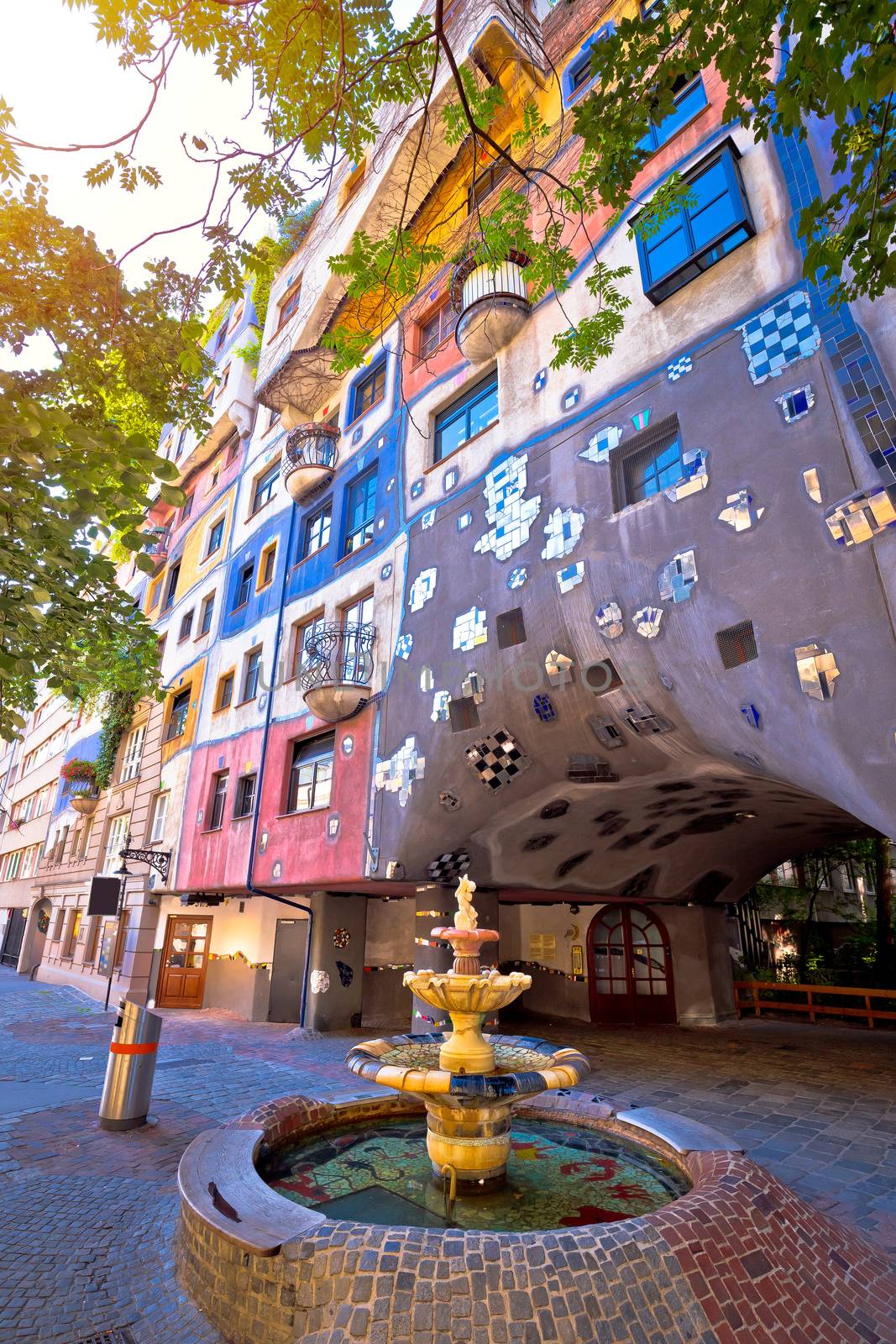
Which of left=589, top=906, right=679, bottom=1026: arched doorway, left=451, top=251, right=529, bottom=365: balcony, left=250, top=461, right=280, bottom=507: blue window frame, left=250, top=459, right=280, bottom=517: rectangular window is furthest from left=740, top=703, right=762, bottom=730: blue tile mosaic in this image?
left=250, top=461, right=280, bottom=507: blue window frame

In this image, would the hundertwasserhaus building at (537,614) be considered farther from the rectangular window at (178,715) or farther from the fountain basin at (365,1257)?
the fountain basin at (365,1257)

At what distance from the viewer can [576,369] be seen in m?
9.07

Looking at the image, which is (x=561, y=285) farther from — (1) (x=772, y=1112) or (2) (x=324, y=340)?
(1) (x=772, y=1112)

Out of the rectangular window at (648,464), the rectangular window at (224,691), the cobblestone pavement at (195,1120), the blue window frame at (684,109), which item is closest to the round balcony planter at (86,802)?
the rectangular window at (224,691)

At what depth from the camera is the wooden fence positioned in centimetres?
1297

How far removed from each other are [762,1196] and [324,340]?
21.6 feet

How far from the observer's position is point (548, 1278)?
125 inches

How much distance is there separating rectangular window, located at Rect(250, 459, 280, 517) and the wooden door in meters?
11.5

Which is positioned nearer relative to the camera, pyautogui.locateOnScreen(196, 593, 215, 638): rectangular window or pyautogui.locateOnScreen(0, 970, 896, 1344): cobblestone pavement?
pyautogui.locateOnScreen(0, 970, 896, 1344): cobblestone pavement

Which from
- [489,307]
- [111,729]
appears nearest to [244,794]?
[111,729]

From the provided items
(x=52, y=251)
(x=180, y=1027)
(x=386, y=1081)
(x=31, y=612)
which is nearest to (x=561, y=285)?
(x=52, y=251)

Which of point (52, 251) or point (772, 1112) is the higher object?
point (52, 251)

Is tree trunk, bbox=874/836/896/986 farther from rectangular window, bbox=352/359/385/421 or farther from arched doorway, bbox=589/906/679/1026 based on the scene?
rectangular window, bbox=352/359/385/421

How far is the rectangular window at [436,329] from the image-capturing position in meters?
13.4
